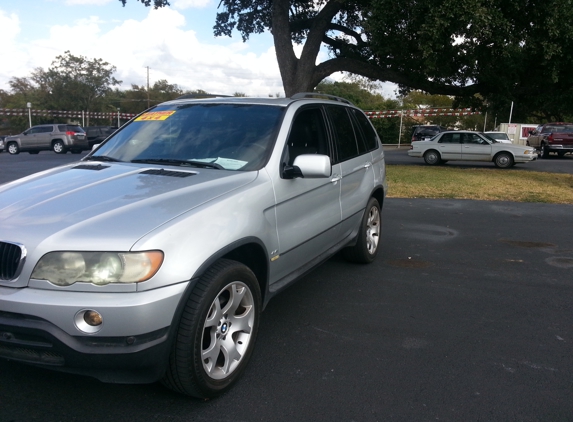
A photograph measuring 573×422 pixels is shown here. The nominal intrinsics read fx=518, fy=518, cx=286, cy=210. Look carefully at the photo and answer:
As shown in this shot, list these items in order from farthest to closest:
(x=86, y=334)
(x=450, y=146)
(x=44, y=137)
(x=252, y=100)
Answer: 1. (x=44, y=137)
2. (x=450, y=146)
3. (x=252, y=100)
4. (x=86, y=334)

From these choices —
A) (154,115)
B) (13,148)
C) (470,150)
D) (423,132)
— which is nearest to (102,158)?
(154,115)

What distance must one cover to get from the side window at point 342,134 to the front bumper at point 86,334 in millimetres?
2725

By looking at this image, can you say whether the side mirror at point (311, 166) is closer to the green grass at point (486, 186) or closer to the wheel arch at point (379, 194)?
the wheel arch at point (379, 194)

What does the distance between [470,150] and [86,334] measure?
68.9 ft

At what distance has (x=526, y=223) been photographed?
856 centimetres

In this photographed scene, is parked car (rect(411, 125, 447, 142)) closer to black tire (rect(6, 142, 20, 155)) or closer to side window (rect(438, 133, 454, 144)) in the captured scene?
side window (rect(438, 133, 454, 144))

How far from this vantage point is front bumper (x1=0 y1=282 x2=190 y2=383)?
8.18ft

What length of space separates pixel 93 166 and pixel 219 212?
1432 millimetres

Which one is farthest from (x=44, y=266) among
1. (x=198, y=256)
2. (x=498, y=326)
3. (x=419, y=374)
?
(x=498, y=326)

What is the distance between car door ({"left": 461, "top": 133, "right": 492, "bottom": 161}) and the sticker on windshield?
18814mm

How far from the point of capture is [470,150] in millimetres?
21406

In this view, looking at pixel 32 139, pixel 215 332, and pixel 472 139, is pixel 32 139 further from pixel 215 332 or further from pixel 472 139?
pixel 215 332

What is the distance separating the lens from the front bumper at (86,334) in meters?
2.49

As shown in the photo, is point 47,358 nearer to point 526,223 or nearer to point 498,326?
point 498,326
